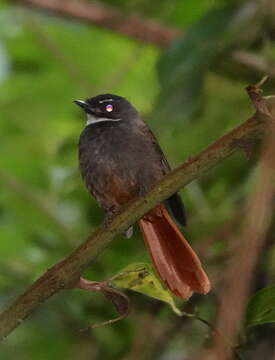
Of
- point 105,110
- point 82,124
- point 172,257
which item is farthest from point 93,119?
point 82,124

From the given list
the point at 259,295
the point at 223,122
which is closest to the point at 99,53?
the point at 223,122

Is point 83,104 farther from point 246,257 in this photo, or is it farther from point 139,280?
point 246,257

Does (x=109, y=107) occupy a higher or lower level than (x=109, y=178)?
higher

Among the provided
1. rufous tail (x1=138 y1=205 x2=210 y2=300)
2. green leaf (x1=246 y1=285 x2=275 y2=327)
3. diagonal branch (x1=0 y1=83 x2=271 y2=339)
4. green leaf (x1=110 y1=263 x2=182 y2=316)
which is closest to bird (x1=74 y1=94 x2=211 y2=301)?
rufous tail (x1=138 y1=205 x2=210 y2=300)

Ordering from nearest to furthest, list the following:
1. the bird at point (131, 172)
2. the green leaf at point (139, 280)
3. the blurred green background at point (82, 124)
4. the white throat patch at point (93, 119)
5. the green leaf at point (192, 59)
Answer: the green leaf at point (139, 280)
the bird at point (131, 172)
the green leaf at point (192, 59)
the blurred green background at point (82, 124)
the white throat patch at point (93, 119)

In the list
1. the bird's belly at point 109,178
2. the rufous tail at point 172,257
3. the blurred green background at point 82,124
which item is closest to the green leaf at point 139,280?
the rufous tail at point 172,257

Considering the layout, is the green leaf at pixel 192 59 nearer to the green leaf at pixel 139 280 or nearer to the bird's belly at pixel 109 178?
the bird's belly at pixel 109 178

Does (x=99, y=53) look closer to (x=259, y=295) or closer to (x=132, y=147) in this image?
(x=132, y=147)
